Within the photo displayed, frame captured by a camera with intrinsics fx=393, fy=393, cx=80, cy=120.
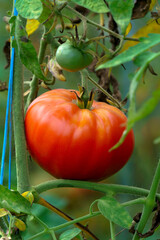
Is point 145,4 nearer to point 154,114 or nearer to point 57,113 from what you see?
point 57,113

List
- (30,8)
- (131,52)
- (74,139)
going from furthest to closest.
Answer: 1. (74,139)
2. (30,8)
3. (131,52)

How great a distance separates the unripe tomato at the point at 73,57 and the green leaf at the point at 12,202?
23cm

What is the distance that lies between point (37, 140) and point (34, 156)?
1.6 inches

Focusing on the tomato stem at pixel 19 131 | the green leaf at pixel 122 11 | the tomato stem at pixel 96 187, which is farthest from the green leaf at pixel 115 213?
the green leaf at pixel 122 11

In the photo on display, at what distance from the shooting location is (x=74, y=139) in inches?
27.0

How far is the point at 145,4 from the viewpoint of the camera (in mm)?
904

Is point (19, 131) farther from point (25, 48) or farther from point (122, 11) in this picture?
point (122, 11)

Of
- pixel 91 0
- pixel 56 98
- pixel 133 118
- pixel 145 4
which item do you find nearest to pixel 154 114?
pixel 145 4

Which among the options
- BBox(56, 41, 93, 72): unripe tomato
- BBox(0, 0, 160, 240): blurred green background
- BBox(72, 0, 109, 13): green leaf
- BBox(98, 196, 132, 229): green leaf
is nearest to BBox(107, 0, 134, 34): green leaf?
BBox(72, 0, 109, 13): green leaf

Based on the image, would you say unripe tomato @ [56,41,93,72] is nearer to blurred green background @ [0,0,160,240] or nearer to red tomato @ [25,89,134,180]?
red tomato @ [25,89,134,180]

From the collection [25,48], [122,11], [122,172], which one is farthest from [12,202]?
[122,172]

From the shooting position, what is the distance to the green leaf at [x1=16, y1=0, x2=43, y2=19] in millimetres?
550

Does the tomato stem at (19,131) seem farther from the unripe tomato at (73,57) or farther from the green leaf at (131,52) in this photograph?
the green leaf at (131,52)

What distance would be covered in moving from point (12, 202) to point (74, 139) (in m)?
0.15
